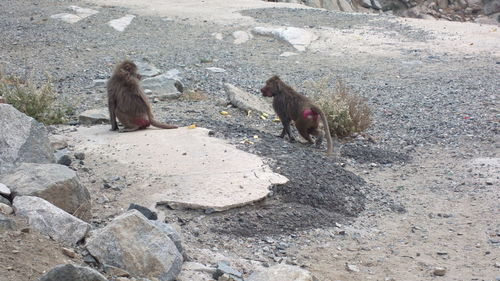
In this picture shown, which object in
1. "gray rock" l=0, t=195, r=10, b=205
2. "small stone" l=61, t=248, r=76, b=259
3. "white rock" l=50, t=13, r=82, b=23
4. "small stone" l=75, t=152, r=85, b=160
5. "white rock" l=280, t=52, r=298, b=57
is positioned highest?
"gray rock" l=0, t=195, r=10, b=205

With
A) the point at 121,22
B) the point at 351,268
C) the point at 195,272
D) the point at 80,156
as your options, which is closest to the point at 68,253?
the point at 195,272

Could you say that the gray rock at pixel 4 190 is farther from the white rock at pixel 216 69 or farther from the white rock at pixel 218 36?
the white rock at pixel 218 36

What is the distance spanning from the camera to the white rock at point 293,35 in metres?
17.5

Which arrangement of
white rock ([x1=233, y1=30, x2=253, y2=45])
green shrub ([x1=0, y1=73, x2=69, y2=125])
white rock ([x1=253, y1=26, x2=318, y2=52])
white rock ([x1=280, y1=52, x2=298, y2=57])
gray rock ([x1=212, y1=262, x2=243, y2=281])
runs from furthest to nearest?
white rock ([x1=233, y1=30, x2=253, y2=45]) → white rock ([x1=253, y1=26, x2=318, y2=52]) → white rock ([x1=280, y1=52, x2=298, y2=57]) → green shrub ([x1=0, y1=73, x2=69, y2=125]) → gray rock ([x1=212, y1=262, x2=243, y2=281])

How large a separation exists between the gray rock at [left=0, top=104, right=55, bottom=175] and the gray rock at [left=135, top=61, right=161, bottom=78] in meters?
6.28

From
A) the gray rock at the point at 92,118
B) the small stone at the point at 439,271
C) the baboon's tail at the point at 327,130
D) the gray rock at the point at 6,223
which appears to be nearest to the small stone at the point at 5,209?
the gray rock at the point at 6,223

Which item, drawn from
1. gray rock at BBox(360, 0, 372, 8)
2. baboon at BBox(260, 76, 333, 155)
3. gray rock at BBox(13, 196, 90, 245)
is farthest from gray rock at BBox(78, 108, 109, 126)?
gray rock at BBox(360, 0, 372, 8)

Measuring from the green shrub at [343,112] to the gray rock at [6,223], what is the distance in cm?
623

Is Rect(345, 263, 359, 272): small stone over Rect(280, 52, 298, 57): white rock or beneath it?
over

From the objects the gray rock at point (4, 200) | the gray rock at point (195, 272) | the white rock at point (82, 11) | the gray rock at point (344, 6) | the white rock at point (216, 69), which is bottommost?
the gray rock at point (344, 6)

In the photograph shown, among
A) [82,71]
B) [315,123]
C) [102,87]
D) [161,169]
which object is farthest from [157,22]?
[161,169]

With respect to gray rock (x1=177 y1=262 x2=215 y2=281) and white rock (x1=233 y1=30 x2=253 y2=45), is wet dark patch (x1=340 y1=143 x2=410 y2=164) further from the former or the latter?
white rock (x1=233 y1=30 x2=253 y2=45)

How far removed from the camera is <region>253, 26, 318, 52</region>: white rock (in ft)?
57.3

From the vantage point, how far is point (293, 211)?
7434 mm
